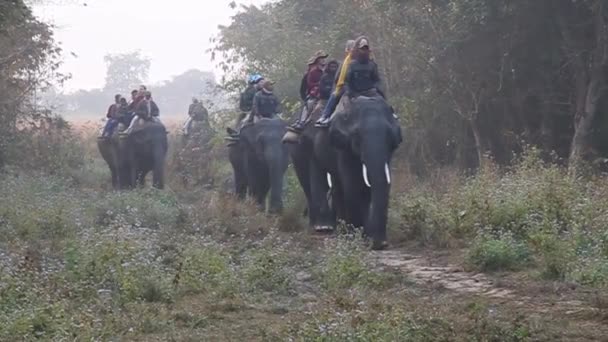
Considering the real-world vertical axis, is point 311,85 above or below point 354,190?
above

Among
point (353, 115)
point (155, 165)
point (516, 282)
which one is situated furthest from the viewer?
point (155, 165)

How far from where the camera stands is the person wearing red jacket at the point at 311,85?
14711mm

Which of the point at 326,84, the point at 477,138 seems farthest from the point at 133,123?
the point at 326,84

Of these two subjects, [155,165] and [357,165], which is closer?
[357,165]

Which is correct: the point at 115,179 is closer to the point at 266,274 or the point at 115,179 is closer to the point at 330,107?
the point at 330,107

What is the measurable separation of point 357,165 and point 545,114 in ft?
Answer: 26.1

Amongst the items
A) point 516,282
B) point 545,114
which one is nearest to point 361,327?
point 516,282

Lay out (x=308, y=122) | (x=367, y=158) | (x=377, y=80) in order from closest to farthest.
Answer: (x=367, y=158)
(x=377, y=80)
(x=308, y=122)

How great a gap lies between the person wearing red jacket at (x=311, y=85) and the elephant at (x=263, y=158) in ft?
3.79

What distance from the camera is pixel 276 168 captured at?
52.6 feet

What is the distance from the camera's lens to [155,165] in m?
22.0

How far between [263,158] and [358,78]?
4536mm

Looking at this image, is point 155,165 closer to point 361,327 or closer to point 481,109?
point 481,109

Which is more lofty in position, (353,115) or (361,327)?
(353,115)
